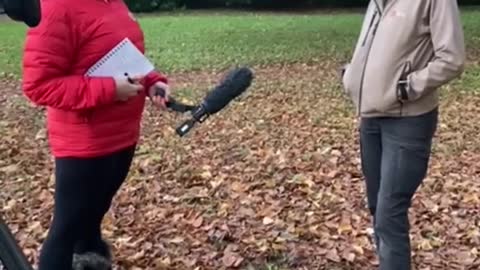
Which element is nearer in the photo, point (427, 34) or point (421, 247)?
point (427, 34)

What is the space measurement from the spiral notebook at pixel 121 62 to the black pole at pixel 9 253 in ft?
4.60

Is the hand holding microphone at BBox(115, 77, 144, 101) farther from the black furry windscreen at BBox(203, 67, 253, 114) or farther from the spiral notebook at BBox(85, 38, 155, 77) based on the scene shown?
the black furry windscreen at BBox(203, 67, 253, 114)

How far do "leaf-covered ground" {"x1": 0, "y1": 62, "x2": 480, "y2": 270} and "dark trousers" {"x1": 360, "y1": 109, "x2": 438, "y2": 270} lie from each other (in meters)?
0.89

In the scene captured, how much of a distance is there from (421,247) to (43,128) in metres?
6.09

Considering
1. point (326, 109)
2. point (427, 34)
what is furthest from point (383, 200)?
point (326, 109)

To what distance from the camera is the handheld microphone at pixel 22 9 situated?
202cm

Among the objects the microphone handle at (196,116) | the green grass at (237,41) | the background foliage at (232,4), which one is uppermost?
the microphone handle at (196,116)

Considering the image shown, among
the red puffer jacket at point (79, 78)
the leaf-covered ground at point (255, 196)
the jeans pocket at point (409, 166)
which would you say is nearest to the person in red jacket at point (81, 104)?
the red puffer jacket at point (79, 78)

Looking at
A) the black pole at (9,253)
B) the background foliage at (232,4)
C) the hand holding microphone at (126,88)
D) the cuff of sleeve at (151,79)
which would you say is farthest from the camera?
the background foliage at (232,4)

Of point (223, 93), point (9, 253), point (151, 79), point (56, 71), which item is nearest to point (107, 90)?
point (56, 71)

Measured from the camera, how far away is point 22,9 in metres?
2.04

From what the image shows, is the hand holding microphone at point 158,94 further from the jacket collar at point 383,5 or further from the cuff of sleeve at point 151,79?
the jacket collar at point 383,5

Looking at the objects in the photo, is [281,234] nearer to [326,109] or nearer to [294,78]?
[326,109]

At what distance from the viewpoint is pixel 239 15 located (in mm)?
33531
